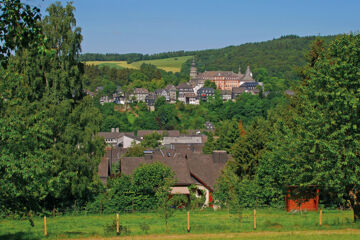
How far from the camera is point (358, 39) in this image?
19406mm

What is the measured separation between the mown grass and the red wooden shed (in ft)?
2.52

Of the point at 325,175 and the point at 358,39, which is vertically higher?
the point at 358,39

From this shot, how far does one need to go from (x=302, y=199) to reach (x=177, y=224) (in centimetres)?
743

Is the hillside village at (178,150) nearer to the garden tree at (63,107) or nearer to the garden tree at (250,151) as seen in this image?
the garden tree at (250,151)

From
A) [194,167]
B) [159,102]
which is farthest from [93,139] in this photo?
[159,102]

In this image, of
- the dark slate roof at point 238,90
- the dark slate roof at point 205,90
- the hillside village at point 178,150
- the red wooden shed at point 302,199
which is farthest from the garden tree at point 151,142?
the dark slate roof at point 238,90

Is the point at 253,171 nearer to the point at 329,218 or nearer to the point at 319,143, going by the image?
the point at 329,218

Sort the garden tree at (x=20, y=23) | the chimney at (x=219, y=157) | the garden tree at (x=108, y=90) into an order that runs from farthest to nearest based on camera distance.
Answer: the garden tree at (x=108, y=90)
the chimney at (x=219, y=157)
the garden tree at (x=20, y=23)

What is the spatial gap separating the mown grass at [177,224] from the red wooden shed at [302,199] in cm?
77

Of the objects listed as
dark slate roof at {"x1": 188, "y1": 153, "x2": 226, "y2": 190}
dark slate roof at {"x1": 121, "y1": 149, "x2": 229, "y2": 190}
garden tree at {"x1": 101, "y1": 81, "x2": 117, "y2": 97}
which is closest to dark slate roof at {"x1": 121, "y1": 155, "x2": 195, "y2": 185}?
dark slate roof at {"x1": 121, "y1": 149, "x2": 229, "y2": 190}

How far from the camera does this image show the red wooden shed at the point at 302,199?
24.8 m

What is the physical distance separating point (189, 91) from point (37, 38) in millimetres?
181798

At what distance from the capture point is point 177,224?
21.1m

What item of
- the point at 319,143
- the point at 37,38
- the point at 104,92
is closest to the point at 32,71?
the point at 319,143
